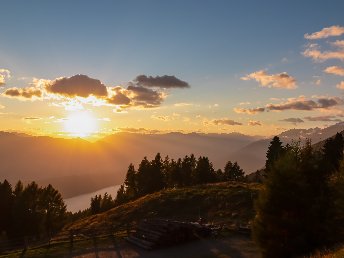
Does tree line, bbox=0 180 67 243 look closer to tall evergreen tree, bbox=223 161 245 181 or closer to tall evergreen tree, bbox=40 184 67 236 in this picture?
tall evergreen tree, bbox=40 184 67 236

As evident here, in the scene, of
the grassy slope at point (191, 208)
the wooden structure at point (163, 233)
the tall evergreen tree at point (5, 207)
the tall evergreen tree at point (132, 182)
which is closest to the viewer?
the wooden structure at point (163, 233)

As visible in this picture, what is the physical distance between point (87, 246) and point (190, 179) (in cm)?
7598

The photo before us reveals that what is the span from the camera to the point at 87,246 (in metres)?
39.0

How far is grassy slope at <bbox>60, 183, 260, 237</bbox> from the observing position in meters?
58.6

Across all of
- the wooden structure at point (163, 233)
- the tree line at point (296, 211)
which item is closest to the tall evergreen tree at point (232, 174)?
the wooden structure at point (163, 233)

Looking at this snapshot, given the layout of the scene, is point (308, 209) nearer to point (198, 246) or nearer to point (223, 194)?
point (198, 246)

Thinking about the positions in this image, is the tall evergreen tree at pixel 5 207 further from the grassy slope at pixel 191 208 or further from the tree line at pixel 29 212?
the grassy slope at pixel 191 208

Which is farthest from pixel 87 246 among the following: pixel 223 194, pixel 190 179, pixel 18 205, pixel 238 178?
pixel 238 178

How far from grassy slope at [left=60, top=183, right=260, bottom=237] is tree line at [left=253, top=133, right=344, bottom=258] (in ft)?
83.8

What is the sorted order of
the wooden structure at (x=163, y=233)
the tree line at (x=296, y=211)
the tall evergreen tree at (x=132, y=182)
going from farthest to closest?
1. the tall evergreen tree at (x=132, y=182)
2. the wooden structure at (x=163, y=233)
3. the tree line at (x=296, y=211)

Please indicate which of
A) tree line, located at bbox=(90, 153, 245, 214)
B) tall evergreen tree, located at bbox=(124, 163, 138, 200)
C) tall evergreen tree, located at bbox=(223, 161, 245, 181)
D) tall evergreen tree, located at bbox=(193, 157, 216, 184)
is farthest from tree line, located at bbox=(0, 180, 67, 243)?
tall evergreen tree, located at bbox=(223, 161, 245, 181)

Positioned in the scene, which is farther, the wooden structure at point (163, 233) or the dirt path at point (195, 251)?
the wooden structure at point (163, 233)

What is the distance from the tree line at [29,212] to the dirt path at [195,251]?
41145 millimetres

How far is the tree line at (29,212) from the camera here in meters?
78.8
